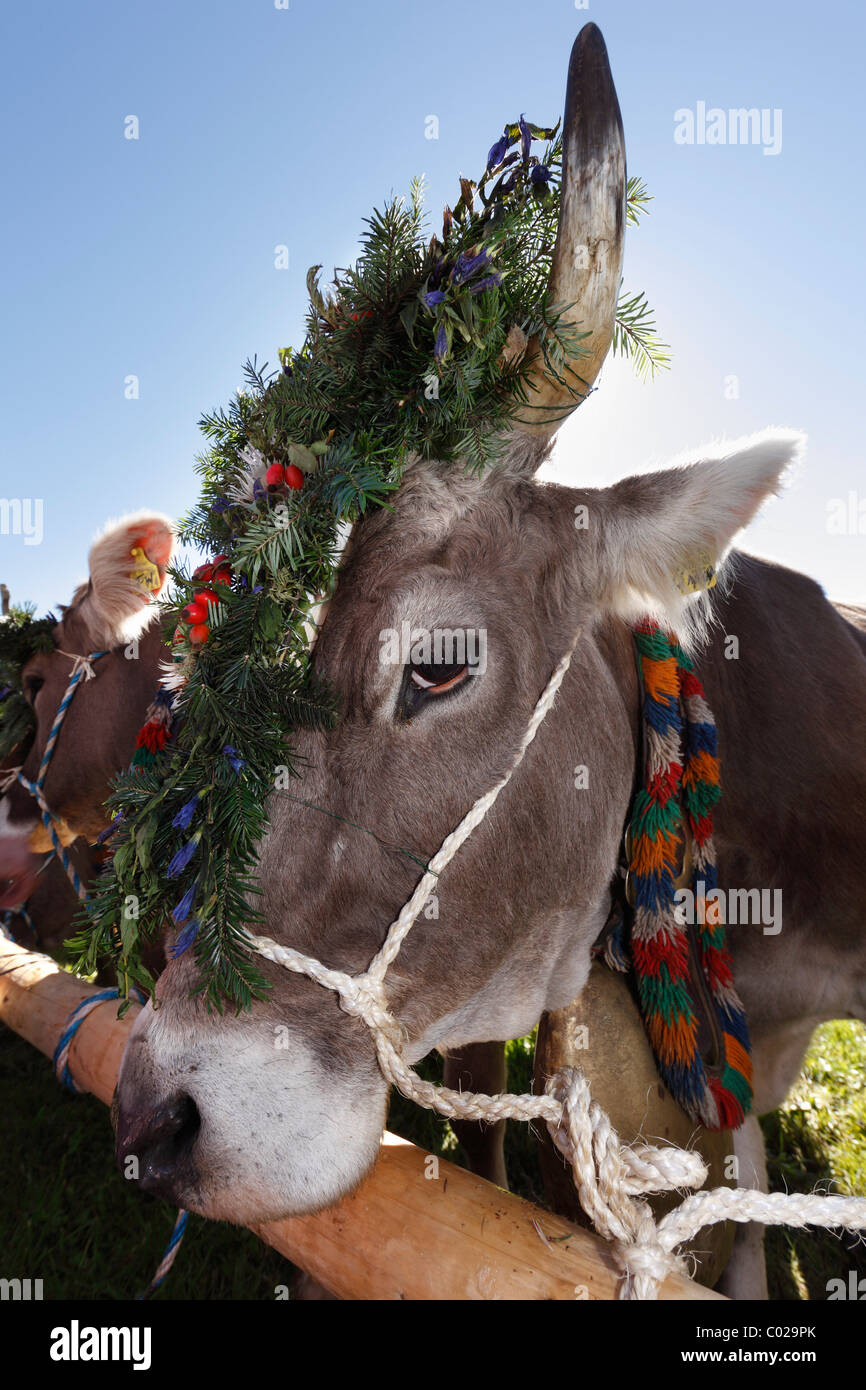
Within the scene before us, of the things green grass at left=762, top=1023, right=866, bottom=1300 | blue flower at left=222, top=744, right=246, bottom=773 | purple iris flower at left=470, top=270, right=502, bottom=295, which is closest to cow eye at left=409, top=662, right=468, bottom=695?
blue flower at left=222, top=744, right=246, bottom=773

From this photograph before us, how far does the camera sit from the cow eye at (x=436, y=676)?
1762 millimetres

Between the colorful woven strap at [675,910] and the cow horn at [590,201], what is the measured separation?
2.93 ft

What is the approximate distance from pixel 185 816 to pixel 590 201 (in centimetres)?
155

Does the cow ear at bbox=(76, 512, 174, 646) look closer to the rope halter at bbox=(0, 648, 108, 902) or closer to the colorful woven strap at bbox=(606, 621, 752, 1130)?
the rope halter at bbox=(0, 648, 108, 902)

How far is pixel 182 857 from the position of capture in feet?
5.32

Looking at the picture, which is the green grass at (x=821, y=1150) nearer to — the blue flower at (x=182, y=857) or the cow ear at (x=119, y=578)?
the blue flower at (x=182, y=857)

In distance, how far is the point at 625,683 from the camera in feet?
7.46

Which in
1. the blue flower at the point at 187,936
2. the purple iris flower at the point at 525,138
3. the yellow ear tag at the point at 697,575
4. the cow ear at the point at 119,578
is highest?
the purple iris flower at the point at 525,138

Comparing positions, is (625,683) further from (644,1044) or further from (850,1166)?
(850,1166)

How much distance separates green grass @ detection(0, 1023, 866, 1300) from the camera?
139 inches

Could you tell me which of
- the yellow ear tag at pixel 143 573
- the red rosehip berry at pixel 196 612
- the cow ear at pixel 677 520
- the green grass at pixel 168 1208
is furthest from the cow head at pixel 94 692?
the cow ear at pixel 677 520

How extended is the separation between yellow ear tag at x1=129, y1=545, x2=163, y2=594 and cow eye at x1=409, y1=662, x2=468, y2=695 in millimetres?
2798
